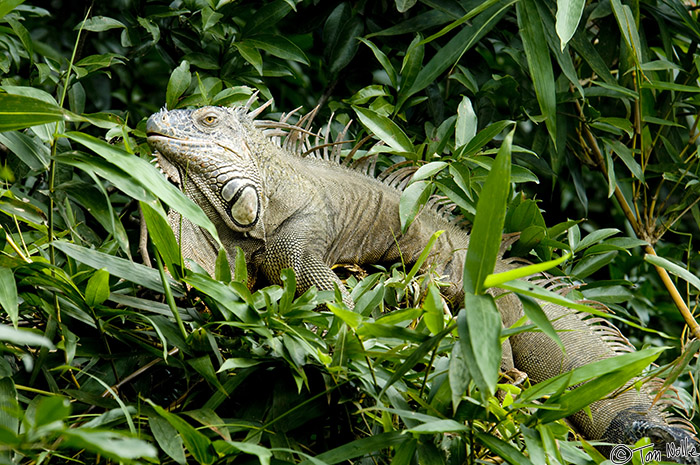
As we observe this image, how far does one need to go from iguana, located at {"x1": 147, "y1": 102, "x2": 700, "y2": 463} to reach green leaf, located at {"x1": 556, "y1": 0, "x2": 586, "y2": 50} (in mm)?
730

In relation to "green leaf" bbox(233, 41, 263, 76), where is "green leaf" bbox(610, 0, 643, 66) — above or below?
above

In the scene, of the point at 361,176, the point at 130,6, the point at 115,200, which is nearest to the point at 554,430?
the point at 361,176

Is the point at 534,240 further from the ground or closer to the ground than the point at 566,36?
closer to the ground

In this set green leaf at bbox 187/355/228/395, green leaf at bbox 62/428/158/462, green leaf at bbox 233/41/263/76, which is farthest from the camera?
green leaf at bbox 233/41/263/76

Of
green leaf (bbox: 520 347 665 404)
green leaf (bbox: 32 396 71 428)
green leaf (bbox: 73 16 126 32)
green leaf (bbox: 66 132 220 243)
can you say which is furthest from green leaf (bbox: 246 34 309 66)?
green leaf (bbox: 32 396 71 428)

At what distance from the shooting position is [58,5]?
134 inches

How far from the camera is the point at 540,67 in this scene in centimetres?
233

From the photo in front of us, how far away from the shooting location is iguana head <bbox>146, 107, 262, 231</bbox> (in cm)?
227

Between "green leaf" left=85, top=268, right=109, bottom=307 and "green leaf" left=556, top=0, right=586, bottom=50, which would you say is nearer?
"green leaf" left=85, top=268, right=109, bottom=307

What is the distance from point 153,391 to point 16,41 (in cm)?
164

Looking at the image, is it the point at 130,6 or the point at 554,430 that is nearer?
the point at 554,430

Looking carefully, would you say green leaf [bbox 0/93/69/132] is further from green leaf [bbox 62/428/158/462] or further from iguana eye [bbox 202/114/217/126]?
iguana eye [bbox 202/114/217/126]

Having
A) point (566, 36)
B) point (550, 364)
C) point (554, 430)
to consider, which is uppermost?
point (566, 36)

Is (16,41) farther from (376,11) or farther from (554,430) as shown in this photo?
(554,430)
